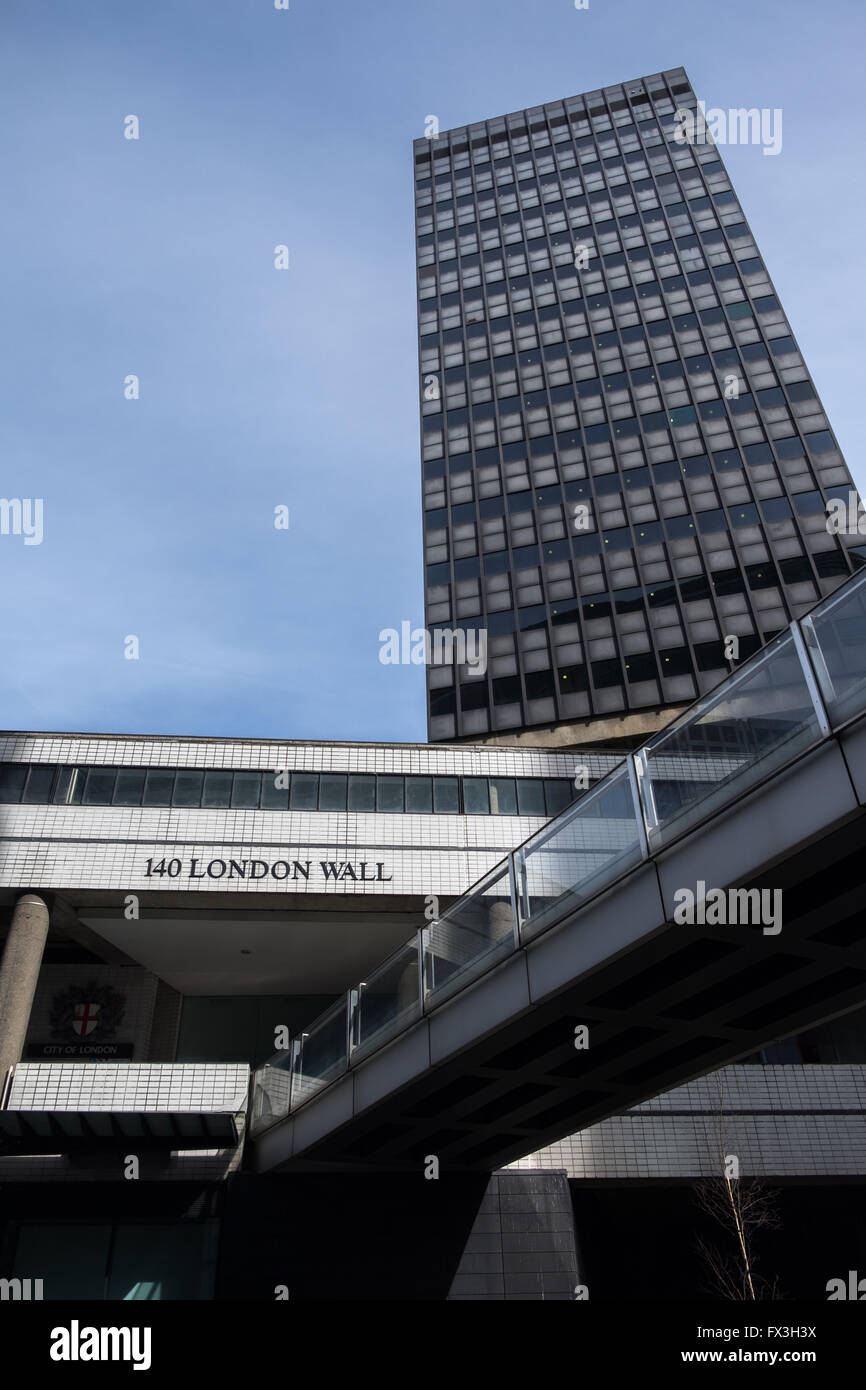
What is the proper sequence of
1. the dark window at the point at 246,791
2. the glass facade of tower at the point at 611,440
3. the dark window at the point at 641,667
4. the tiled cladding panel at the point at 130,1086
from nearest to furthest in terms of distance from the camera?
the tiled cladding panel at the point at 130,1086 < the dark window at the point at 246,791 < the dark window at the point at 641,667 < the glass facade of tower at the point at 611,440

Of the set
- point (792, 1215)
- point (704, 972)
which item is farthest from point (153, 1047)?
point (704, 972)

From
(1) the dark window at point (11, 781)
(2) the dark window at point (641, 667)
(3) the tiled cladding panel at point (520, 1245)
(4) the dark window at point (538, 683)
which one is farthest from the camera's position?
(4) the dark window at point (538, 683)

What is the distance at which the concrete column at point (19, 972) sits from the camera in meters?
19.0

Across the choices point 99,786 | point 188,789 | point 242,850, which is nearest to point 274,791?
point 242,850

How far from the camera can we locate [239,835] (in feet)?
73.7

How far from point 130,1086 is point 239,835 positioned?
635 cm

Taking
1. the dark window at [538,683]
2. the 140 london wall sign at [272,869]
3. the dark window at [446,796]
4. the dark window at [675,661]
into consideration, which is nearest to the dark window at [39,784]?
the 140 london wall sign at [272,869]

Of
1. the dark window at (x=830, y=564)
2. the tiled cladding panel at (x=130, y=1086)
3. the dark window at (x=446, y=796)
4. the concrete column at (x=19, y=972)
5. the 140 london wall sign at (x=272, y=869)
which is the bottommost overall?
the tiled cladding panel at (x=130, y=1086)

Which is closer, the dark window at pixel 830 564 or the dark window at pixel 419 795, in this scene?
the dark window at pixel 419 795

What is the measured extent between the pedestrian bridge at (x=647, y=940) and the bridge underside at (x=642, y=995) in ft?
0.08

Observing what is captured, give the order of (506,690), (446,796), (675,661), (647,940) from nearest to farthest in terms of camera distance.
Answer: (647,940), (446,796), (675,661), (506,690)

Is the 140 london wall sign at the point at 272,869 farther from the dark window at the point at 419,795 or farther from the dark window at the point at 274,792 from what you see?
the dark window at the point at 419,795

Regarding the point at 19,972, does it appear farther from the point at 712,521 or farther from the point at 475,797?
the point at 712,521
